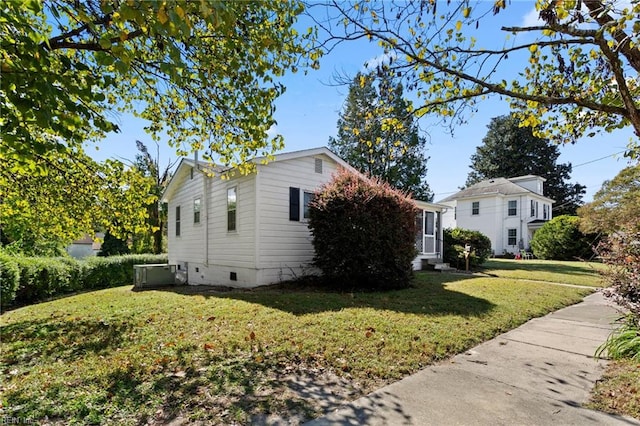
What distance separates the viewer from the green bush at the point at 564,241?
73.9 feet

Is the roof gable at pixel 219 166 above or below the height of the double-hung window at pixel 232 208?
above

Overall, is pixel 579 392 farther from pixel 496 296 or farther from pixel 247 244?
pixel 247 244

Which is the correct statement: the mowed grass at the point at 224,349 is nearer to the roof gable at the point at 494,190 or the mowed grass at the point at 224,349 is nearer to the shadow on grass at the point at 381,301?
the shadow on grass at the point at 381,301

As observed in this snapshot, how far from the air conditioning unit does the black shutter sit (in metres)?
6.40

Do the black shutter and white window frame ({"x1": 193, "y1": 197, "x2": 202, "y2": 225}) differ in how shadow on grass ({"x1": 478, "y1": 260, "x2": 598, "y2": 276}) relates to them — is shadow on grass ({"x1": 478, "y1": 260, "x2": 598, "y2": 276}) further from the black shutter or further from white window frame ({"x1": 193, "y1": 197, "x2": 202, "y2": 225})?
white window frame ({"x1": 193, "y1": 197, "x2": 202, "y2": 225})

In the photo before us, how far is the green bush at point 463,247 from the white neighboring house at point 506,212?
1082cm

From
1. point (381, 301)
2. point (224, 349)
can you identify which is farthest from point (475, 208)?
point (224, 349)

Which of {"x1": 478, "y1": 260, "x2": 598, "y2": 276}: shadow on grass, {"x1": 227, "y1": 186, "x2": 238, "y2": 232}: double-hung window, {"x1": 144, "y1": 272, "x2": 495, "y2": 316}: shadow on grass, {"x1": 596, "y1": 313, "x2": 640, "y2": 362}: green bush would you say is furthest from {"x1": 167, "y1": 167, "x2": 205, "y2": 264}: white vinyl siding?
{"x1": 478, "y1": 260, "x2": 598, "y2": 276}: shadow on grass

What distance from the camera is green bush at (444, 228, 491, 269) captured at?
16.6 meters

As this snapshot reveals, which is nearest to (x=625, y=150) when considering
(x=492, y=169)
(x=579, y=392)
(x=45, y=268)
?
(x=579, y=392)

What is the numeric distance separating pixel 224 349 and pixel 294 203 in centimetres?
706

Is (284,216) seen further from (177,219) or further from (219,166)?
(177,219)

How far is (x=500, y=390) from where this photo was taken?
344cm

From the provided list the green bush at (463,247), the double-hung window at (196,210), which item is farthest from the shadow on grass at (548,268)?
the double-hung window at (196,210)
